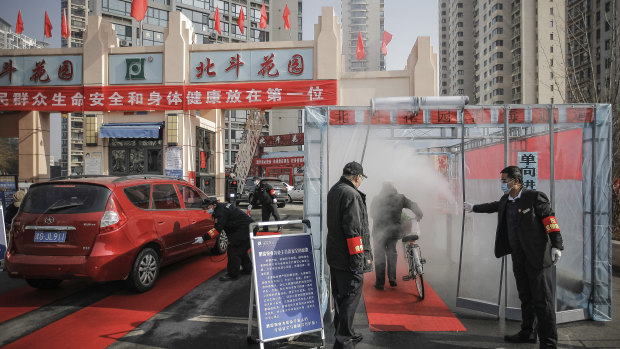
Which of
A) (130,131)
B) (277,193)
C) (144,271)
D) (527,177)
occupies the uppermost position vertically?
(130,131)

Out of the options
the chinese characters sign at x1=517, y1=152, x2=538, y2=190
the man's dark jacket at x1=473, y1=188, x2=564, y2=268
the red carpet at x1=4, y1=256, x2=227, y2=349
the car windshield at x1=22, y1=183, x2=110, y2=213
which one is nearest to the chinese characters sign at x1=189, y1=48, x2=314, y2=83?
the red carpet at x1=4, y1=256, x2=227, y2=349

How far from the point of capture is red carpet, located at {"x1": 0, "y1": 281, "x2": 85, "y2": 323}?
16.4 ft

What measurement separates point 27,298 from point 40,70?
47.4 ft

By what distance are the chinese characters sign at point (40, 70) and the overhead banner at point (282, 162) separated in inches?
814

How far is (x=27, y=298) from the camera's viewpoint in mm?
5555

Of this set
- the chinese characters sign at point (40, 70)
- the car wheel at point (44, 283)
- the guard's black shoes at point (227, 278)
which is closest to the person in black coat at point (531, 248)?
the guard's black shoes at point (227, 278)

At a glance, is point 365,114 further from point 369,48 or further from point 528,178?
point 369,48

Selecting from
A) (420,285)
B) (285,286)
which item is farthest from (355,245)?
(420,285)

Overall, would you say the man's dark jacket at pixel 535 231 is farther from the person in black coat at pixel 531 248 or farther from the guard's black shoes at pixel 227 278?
the guard's black shoes at pixel 227 278

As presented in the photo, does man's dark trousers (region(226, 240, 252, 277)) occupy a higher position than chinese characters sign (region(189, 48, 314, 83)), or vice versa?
chinese characters sign (region(189, 48, 314, 83))

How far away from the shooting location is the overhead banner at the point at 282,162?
1380 inches

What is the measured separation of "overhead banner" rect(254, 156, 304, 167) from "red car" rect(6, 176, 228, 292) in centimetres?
2839

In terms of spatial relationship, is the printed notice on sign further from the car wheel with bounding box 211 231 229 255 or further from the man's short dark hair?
the car wheel with bounding box 211 231 229 255

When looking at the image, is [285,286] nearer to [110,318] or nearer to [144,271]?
[110,318]
